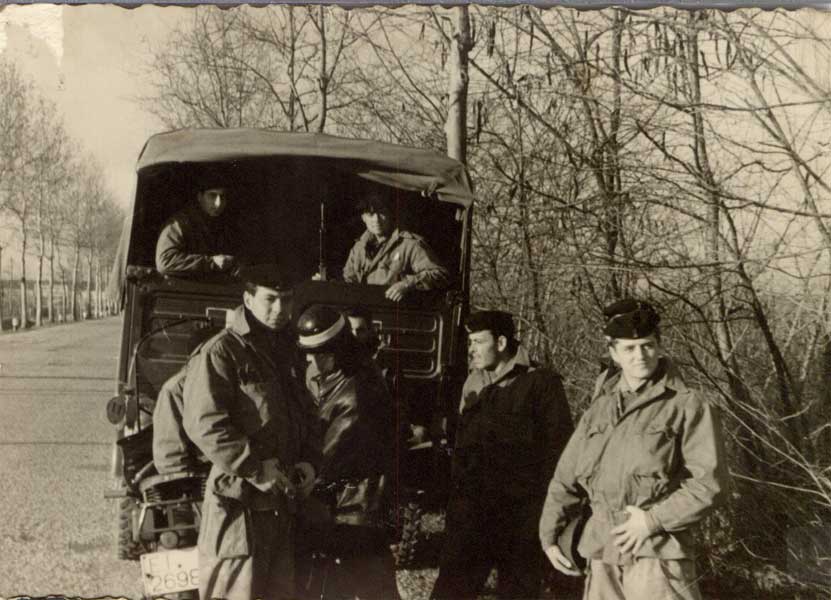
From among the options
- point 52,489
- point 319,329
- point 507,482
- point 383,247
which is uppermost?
point 383,247

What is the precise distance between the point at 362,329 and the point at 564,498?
155cm

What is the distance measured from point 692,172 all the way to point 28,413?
5071 millimetres

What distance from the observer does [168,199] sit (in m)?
5.01

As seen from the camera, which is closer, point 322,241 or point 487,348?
point 487,348

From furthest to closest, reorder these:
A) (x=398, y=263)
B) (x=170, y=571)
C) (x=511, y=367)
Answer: (x=398, y=263)
(x=511, y=367)
(x=170, y=571)

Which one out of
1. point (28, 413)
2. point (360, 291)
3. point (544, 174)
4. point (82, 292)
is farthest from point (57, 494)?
point (82, 292)

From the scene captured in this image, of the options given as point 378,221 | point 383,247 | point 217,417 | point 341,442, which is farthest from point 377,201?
point 217,417

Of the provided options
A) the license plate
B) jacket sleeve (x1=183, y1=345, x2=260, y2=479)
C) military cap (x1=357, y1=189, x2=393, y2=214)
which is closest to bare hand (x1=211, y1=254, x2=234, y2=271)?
jacket sleeve (x1=183, y1=345, x2=260, y2=479)

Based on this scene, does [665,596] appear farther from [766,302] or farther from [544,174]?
[544,174]

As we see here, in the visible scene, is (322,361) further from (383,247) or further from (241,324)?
(383,247)

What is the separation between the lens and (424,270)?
4754 mm

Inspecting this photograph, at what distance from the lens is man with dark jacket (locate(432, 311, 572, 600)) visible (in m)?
3.74

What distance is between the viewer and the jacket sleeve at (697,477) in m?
2.88

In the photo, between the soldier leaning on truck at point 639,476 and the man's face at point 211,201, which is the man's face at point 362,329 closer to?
the man's face at point 211,201
